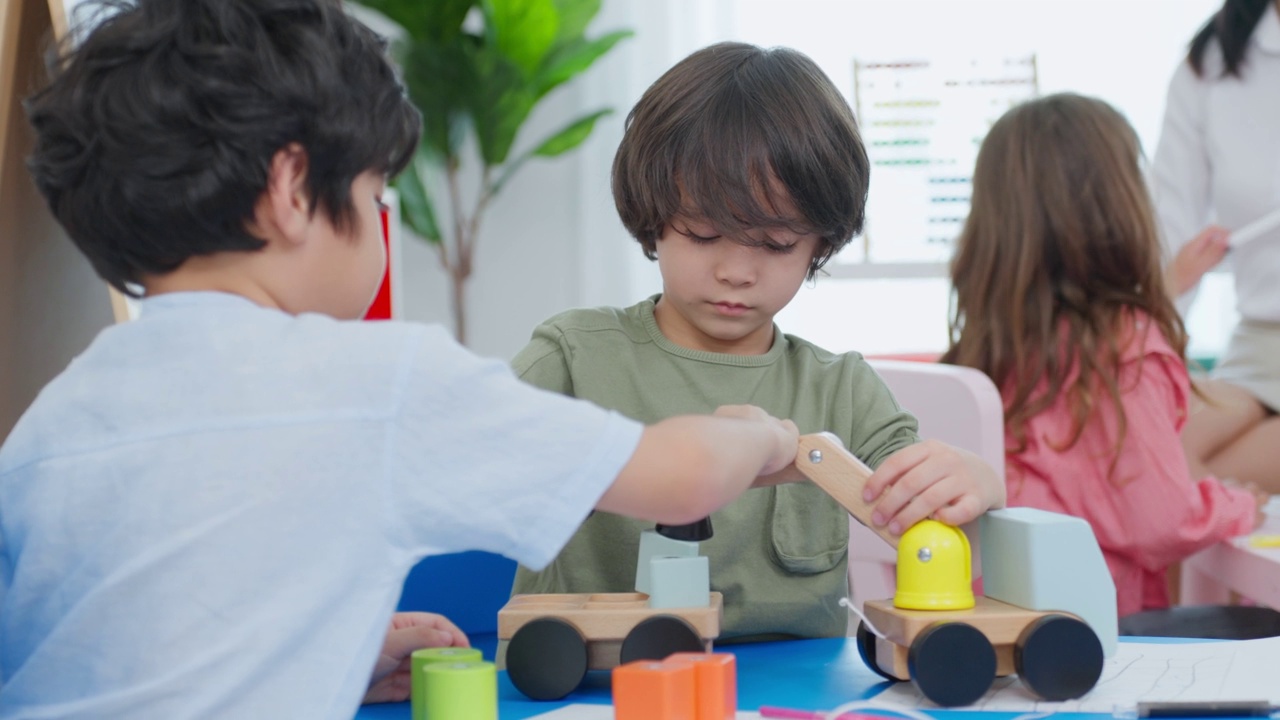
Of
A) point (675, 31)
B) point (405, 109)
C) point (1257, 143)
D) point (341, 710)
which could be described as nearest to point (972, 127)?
point (675, 31)

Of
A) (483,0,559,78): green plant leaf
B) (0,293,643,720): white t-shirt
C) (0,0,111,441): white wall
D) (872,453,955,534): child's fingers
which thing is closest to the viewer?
(0,293,643,720): white t-shirt

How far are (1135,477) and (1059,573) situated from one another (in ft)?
2.62

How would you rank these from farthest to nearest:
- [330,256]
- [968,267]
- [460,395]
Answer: [968,267] < [330,256] < [460,395]

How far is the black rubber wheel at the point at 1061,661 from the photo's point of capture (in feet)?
2.36

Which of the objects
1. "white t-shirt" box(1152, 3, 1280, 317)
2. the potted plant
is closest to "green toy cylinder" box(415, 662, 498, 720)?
"white t-shirt" box(1152, 3, 1280, 317)

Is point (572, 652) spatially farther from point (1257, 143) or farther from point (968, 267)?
point (1257, 143)

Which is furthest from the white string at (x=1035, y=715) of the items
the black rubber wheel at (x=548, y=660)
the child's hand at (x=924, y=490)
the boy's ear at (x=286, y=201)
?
the boy's ear at (x=286, y=201)

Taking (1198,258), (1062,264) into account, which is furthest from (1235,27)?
(1062,264)

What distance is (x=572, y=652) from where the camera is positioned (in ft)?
2.51

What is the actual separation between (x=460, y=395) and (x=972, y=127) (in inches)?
114

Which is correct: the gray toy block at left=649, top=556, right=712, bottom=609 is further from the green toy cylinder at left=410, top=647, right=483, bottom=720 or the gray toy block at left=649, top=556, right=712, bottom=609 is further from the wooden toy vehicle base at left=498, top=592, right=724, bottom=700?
the green toy cylinder at left=410, top=647, right=483, bottom=720

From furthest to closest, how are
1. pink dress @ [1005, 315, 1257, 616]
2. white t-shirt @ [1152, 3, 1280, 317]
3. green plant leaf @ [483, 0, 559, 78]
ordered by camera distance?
1. green plant leaf @ [483, 0, 559, 78]
2. white t-shirt @ [1152, 3, 1280, 317]
3. pink dress @ [1005, 315, 1257, 616]

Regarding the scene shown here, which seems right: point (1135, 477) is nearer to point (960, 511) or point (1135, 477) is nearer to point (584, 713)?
point (960, 511)

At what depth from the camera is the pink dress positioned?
56.8 inches
